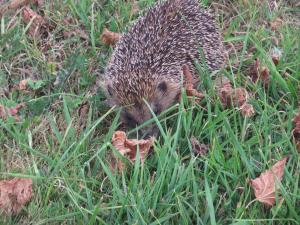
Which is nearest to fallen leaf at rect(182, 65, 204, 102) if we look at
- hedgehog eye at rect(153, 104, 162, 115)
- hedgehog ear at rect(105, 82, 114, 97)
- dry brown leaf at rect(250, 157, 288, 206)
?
hedgehog eye at rect(153, 104, 162, 115)

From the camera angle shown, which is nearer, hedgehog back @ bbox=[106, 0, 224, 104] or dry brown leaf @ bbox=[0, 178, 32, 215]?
dry brown leaf @ bbox=[0, 178, 32, 215]

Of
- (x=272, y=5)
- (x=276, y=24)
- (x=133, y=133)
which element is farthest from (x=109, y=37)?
(x=272, y=5)

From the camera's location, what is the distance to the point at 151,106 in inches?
189

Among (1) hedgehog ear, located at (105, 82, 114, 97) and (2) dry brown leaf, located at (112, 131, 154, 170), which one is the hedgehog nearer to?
(1) hedgehog ear, located at (105, 82, 114, 97)

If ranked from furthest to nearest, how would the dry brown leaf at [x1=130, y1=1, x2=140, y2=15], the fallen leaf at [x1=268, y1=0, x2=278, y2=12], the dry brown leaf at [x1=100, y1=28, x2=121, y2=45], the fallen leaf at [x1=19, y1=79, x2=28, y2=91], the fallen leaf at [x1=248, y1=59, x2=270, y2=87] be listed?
the fallen leaf at [x1=268, y1=0, x2=278, y2=12]
the dry brown leaf at [x1=130, y1=1, x2=140, y2=15]
the dry brown leaf at [x1=100, y1=28, x2=121, y2=45]
the fallen leaf at [x1=19, y1=79, x2=28, y2=91]
the fallen leaf at [x1=248, y1=59, x2=270, y2=87]

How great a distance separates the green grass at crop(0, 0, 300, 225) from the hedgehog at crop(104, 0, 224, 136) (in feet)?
0.65

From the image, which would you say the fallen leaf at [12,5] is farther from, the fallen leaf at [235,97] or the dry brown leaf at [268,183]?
the dry brown leaf at [268,183]

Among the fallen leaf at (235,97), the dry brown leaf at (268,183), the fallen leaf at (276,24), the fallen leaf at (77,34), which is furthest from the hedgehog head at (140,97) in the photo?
the fallen leaf at (276,24)

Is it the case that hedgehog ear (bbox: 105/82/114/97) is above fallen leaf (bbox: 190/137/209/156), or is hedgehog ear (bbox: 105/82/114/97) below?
above

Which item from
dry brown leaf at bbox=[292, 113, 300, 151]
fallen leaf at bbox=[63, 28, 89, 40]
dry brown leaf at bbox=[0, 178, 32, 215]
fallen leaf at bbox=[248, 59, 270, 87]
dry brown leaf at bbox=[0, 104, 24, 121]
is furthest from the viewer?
fallen leaf at bbox=[63, 28, 89, 40]

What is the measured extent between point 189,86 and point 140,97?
1.38 ft

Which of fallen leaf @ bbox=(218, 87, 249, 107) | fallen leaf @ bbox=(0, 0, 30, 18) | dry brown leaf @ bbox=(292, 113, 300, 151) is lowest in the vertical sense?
dry brown leaf @ bbox=(292, 113, 300, 151)

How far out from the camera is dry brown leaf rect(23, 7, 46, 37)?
18.4 feet

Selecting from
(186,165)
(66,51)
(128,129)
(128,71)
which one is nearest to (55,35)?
(66,51)
